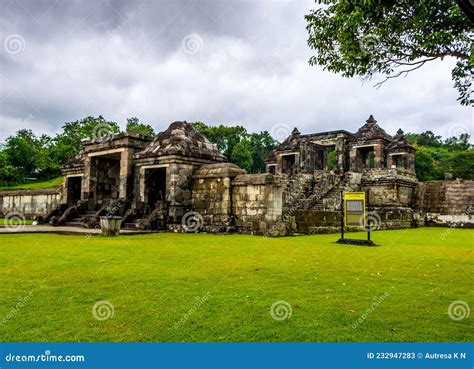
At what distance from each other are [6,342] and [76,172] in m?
18.8

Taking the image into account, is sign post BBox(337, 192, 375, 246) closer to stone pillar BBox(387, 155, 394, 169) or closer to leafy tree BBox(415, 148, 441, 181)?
stone pillar BBox(387, 155, 394, 169)

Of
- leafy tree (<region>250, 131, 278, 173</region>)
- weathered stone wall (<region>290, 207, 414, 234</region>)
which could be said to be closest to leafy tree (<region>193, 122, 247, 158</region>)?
leafy tree (<region>250, 131, 278, 173</region>)

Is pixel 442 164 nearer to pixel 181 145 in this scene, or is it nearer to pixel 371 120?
pixel 371 120

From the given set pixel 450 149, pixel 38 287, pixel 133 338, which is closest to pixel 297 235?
pixel 38 287

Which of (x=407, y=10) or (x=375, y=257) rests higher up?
(x=407, y=10)

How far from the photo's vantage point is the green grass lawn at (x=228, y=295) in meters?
3.39

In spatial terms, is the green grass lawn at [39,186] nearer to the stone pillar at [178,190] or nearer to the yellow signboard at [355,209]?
the stone pillar at [178,190]

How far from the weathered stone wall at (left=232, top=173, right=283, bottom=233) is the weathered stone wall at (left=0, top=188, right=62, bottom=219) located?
1410 centimetres

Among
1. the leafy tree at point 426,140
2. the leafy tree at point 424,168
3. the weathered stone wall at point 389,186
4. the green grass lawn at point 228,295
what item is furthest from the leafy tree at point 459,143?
the green grass lawn at point 228,295

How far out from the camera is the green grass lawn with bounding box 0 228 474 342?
339 centimetres

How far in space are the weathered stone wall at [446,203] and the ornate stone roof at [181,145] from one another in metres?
13.3

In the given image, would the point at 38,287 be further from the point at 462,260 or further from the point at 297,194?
the point at 297,194

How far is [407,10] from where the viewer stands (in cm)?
701

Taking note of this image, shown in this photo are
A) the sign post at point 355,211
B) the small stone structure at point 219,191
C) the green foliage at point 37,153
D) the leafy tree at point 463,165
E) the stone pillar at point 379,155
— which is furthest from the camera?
the leafy tree at point 463,165
